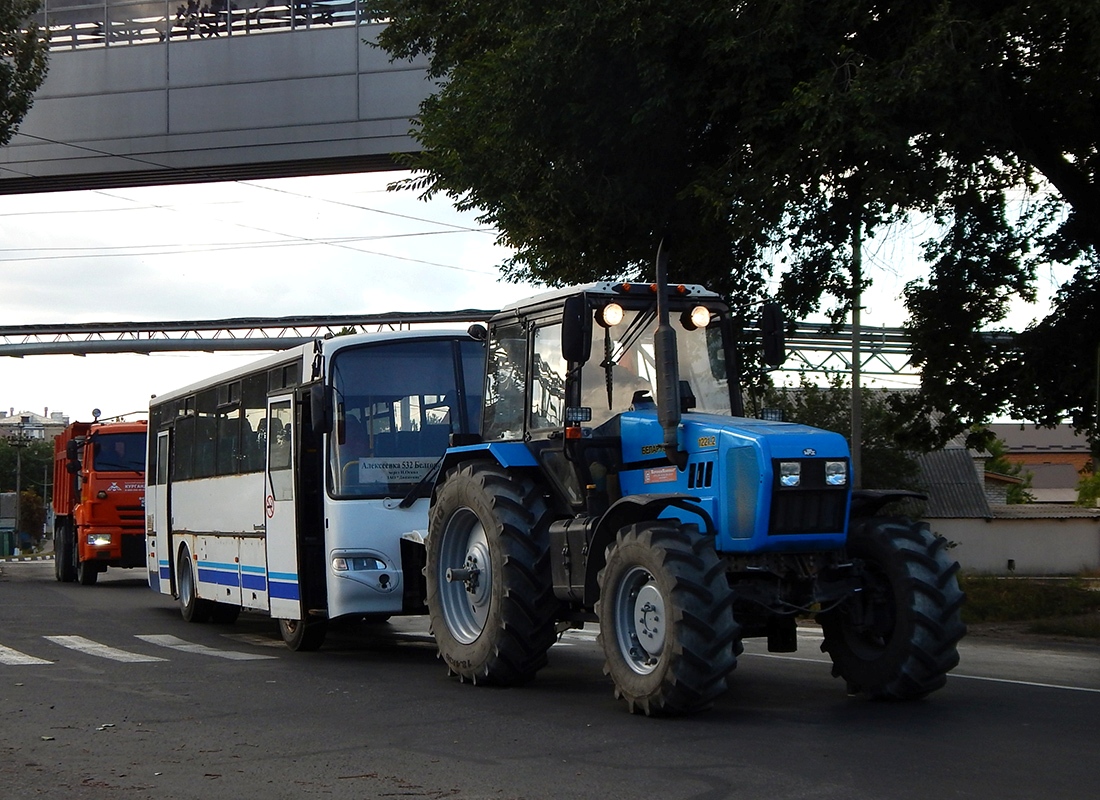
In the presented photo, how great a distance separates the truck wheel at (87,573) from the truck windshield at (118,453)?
2.13 m

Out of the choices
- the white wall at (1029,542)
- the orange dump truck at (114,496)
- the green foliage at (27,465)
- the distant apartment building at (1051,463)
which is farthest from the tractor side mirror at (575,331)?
the green foliage at (27,465)

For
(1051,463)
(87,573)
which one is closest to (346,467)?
(87,573)

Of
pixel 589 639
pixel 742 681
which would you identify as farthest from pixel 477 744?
pixel 589 639

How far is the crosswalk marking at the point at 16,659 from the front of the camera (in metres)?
13.4

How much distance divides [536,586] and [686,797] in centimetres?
384

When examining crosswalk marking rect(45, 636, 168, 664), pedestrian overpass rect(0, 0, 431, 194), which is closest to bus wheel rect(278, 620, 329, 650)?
crosswalk marking rect(45, 636, 168, 664)

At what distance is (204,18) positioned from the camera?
109ft

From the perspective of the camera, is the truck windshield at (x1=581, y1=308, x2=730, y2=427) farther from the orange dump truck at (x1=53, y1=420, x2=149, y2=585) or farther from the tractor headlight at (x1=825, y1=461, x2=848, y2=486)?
the orange dump truck at (x1=53, y1=420, x2=149, y2=585)

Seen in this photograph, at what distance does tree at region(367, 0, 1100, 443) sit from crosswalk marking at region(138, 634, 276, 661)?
638 cm

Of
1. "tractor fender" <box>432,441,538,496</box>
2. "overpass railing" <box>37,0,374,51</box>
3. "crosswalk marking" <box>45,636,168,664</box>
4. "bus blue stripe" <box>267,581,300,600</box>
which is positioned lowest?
"crosswalk marking" <box>45,636,168,664</box>

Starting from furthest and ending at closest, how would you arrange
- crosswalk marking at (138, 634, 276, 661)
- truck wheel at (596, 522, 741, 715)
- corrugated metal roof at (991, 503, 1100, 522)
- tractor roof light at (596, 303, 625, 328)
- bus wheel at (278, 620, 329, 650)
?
1. corrugated metal roof at (991, 503, 1100, 522)
2. bus wheel at (278, 620, 329, 650)
3. crosswalk marking at (138, 634, 276, 661)
4. tractor roof light at (596, 303, 625, 328)
5. truck wheel at (596, 522, 741, 715)

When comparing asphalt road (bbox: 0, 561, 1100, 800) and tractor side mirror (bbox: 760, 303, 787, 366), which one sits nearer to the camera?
asphalt road (bbox: 0, 561, 1100, 800)

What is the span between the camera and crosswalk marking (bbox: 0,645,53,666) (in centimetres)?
1339

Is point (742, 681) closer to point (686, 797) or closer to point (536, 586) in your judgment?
point (536, 586)
